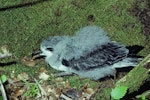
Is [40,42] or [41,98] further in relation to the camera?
[40,42]

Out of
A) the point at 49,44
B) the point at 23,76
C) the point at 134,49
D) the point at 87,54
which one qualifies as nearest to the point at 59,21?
the point at 49,44

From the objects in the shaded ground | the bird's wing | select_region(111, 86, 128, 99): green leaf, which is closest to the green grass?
the shaded ground

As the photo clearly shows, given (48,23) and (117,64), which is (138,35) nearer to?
(117,64)

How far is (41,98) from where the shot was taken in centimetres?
454

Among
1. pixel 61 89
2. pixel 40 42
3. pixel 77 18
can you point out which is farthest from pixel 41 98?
pixel 77 18

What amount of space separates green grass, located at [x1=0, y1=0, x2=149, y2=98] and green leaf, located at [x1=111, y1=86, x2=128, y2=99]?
643 millimetres

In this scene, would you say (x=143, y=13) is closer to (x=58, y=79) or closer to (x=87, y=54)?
(x=87, y=54)

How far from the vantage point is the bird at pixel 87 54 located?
459cm

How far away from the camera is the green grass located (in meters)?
4.80

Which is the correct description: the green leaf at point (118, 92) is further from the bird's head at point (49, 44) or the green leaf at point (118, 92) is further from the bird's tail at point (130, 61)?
the bird's head at point (49, 44)

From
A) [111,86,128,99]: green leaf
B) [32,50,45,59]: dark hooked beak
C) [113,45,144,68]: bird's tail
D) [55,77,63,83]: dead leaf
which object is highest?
[32,50,45,59]: dark hooked beak

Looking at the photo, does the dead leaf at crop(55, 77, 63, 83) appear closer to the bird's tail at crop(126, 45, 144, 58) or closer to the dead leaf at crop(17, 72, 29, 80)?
the dead leaf at crop(17, 72, 29, 80)

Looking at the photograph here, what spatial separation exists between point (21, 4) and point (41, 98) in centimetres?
101

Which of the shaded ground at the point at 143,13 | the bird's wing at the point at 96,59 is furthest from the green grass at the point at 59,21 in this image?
the bird's wing at the point at 96,59
